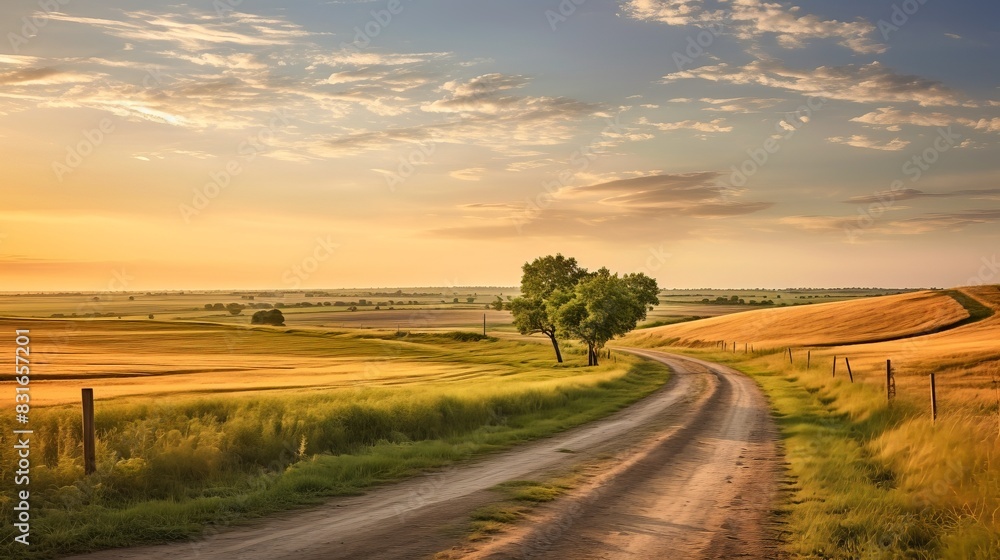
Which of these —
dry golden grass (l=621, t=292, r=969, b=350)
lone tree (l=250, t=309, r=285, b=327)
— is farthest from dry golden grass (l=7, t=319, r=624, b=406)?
lone tree (l=250, t=309, r=285, b=327)

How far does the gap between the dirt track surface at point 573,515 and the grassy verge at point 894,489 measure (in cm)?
80

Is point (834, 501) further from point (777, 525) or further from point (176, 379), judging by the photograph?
point (176, 379)

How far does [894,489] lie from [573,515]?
23.7 ft

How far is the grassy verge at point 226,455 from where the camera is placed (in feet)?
38.2

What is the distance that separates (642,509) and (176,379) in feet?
137

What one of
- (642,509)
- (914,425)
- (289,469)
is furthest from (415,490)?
(914,425)

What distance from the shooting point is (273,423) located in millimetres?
18922

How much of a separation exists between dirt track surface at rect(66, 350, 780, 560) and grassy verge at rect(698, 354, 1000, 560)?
798 millimetres

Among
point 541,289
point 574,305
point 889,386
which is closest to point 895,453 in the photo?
point 889,386

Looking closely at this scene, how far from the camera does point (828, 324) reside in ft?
302

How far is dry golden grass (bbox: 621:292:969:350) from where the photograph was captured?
81.3 meters

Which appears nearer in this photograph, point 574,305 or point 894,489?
point 894,489

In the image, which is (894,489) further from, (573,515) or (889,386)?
(889,386)

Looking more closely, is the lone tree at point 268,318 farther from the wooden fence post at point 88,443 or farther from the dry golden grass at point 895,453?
the wooden fence post at point 88,443
